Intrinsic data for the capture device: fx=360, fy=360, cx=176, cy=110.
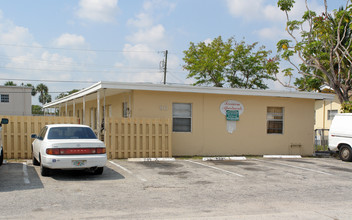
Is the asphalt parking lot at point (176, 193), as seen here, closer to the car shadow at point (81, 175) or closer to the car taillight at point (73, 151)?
the car shadow at point (81, 175)

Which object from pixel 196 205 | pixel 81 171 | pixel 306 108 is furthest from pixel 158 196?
pixel 306 108

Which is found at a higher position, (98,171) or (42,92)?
(42,92)

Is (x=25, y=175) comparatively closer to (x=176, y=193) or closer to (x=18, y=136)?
(x=18, y=136)

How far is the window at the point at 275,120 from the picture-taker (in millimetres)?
17531

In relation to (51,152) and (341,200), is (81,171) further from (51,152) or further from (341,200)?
(341,200)

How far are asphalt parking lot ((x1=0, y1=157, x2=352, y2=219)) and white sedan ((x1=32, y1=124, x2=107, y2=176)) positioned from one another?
40 centimetres

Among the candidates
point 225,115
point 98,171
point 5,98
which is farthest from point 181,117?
point 5,98

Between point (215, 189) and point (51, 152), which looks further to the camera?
point (51, 152)

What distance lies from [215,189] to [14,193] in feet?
15.0

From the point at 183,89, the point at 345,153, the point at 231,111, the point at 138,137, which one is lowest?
the point at 345,153

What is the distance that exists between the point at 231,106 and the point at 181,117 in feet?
8.07

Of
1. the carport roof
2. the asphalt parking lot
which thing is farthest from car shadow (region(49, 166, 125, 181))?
the carport roof

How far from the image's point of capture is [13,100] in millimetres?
42906

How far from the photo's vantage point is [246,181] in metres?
9.91
